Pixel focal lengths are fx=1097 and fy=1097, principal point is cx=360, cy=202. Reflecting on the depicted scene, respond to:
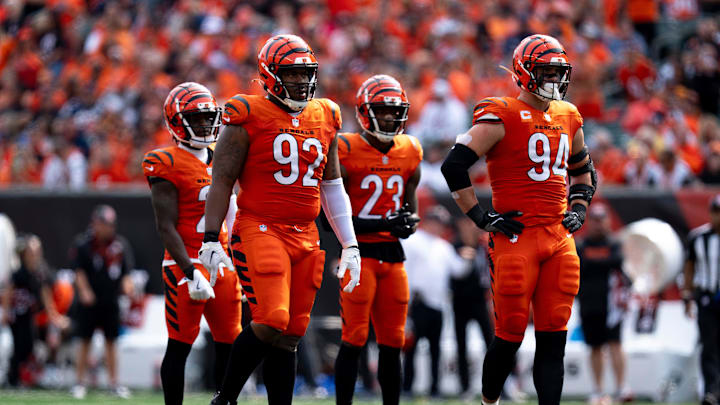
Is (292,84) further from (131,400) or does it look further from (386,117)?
(131,400)

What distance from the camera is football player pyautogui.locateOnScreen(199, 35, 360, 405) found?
580 cm

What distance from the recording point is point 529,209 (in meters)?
6.20

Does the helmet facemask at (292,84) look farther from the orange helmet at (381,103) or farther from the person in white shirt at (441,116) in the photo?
the person in white shirt at (441,116)

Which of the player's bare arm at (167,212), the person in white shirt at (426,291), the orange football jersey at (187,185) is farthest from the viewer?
the person in white shirt at (426,291)

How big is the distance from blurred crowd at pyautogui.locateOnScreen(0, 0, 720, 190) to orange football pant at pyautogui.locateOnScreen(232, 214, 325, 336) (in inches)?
255

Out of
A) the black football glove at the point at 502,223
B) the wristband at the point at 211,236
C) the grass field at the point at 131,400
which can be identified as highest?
the black football glove at the point at 502,223

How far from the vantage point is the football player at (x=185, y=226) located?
6461 mm

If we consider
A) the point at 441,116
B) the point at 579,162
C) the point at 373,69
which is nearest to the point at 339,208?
the point at 579,162

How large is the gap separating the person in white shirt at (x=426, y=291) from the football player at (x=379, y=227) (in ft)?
11.4

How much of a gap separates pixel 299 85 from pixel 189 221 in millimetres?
1193

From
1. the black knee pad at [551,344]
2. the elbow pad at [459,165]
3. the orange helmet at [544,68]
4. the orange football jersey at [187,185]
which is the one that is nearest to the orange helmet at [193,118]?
the orange football jersey at [187,185]

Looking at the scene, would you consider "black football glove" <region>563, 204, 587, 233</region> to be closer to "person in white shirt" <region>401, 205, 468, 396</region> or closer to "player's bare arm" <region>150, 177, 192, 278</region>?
"player's bare arm" <region>150, 177, 192, 278</region>

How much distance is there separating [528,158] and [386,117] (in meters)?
1.24

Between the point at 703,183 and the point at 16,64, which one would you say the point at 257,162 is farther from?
the point at 16,64
